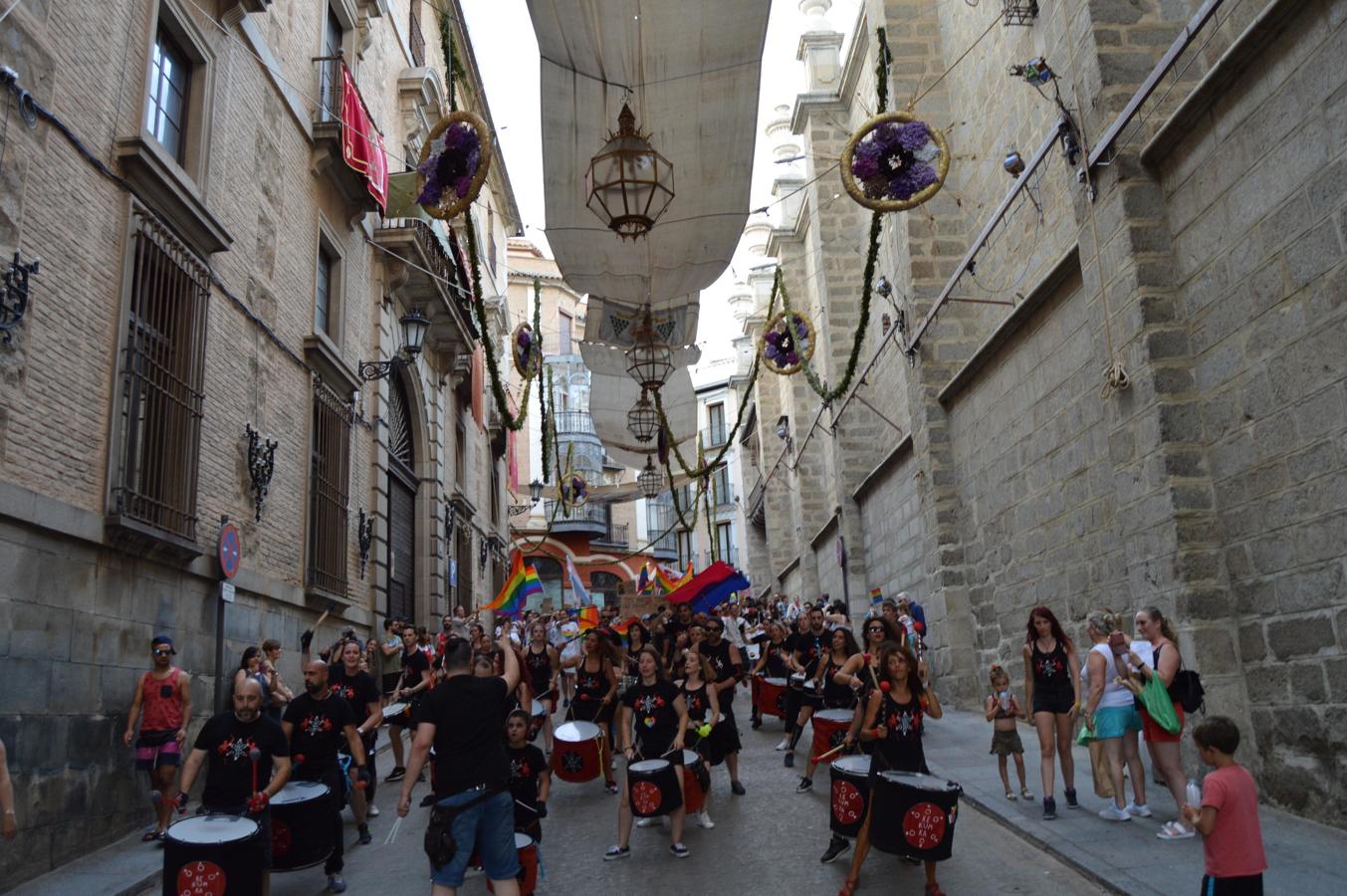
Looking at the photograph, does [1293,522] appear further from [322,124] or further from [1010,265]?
[322,124]

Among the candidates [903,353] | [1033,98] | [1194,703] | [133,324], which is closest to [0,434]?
[133,324]

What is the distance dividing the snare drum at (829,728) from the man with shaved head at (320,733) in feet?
13.3

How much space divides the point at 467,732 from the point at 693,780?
3.18m

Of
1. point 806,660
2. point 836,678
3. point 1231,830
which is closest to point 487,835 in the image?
point 1231,830

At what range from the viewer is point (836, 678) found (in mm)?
8891

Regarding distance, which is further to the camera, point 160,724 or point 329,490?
point 329,490

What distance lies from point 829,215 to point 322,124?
45.6 feet

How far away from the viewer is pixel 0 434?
7766 mm

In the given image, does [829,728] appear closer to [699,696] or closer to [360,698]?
[699,696]

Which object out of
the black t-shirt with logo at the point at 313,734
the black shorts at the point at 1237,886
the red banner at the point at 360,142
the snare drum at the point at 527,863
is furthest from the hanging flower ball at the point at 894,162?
the red banner at the point at 360,142

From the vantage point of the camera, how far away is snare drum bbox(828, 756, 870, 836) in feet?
23.3

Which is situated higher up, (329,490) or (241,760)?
(329,490)

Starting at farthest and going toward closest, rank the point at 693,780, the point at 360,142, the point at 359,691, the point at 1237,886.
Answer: the point at 360,142, the point at 359,691, the point at 693,780, the point at 1237,886

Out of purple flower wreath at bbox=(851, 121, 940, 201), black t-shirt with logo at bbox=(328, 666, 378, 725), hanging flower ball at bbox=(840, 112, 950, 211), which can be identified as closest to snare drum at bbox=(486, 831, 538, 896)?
black t-shirt with logo at bbox=(328, 666, 378, 725)
